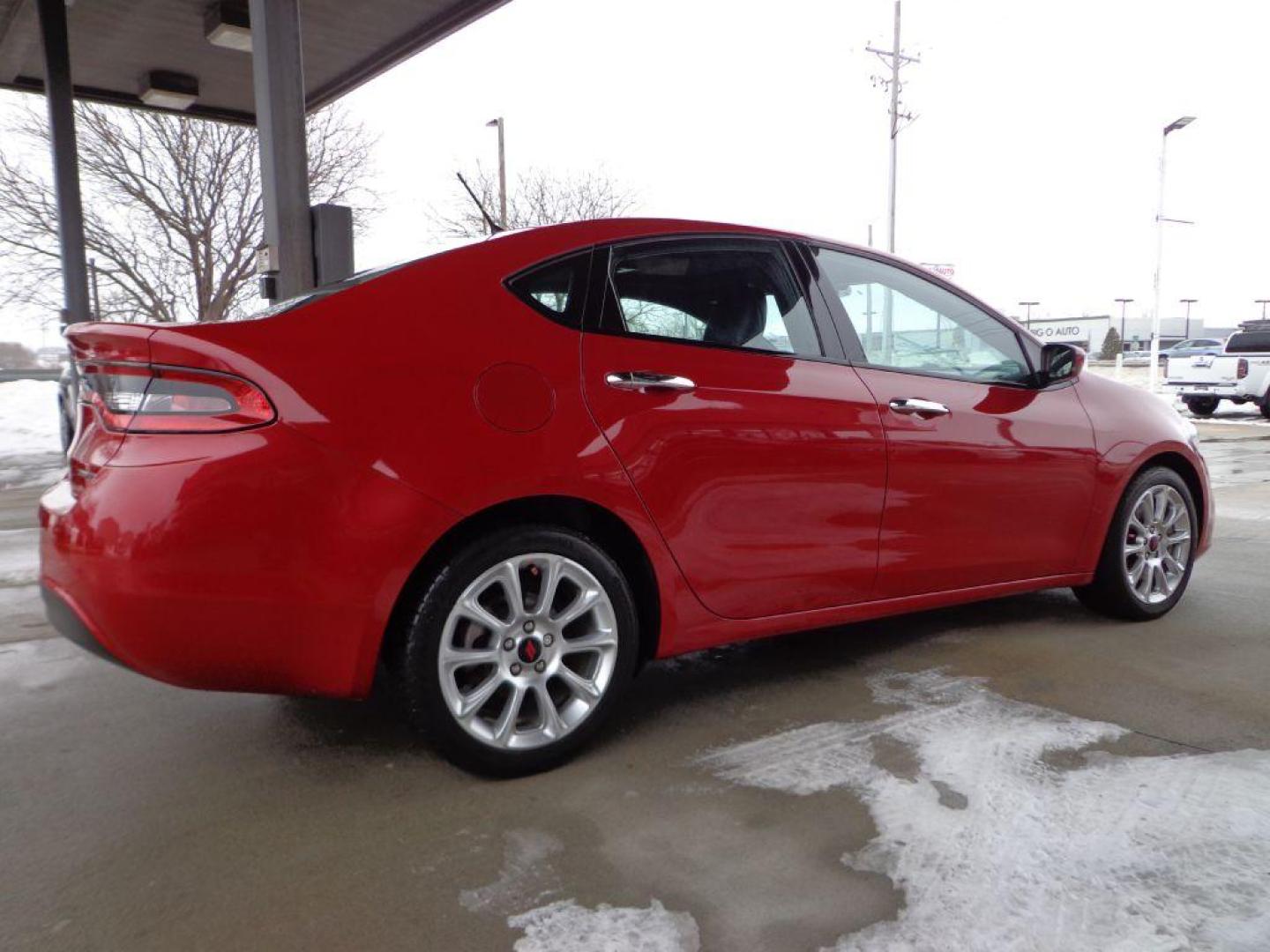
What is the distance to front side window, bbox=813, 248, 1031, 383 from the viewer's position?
312 centimetres

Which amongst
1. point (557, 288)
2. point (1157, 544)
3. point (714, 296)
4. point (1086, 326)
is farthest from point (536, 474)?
point (1086, 326)

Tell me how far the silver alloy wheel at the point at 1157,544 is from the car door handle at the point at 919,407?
47.8 inches

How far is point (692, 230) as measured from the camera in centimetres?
286

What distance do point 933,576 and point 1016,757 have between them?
0.83m

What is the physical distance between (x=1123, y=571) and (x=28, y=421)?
15.1 metres

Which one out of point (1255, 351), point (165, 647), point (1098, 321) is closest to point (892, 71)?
point (1255, 351)

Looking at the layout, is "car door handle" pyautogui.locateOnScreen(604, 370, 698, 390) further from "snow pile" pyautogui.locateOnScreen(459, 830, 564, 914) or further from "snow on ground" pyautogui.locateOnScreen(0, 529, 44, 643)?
"snow on ground" pyautogui.locateOnScreen(0, 529, 44, 643)

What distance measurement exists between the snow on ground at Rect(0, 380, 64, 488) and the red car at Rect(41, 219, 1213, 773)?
744 centimetres

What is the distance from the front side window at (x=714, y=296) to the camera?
8.71ft

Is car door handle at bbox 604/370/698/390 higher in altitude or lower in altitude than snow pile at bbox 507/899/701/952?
higher

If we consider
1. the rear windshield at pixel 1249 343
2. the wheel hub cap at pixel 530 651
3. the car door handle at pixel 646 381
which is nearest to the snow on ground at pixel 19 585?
the wheel hub cap at pixel 530 651

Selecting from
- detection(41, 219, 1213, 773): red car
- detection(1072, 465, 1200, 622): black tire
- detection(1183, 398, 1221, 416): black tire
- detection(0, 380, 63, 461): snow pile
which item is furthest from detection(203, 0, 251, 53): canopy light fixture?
detection(1183, 398, 1221, 416): black tire

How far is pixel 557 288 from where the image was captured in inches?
99.6

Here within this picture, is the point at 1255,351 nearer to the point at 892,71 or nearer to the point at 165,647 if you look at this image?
the point at 892,71
